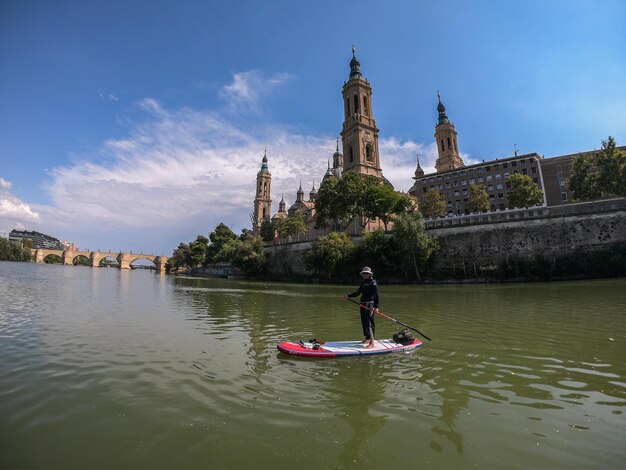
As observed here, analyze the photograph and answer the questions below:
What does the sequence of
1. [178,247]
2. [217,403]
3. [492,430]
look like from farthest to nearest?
[178,247] < [217,403] < [492,430]

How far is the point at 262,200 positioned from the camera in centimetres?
13700

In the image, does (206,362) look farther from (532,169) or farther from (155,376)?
(532,169)

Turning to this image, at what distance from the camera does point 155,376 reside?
25.7ft

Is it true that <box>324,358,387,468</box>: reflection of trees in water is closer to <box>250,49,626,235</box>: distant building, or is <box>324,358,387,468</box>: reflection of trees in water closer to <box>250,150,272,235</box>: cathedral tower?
<box>250,49,626,235</box>: distant building

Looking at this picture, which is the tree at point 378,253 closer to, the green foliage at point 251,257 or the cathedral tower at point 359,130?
the cathedral tower at point 359,130

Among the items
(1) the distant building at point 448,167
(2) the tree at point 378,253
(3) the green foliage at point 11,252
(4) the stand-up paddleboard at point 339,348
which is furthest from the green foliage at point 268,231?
(3) the green foliage at point 11,252

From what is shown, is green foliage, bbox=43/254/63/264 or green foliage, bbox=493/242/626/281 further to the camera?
green foliage, bbox=43/254/63/264

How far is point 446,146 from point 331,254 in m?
71.4

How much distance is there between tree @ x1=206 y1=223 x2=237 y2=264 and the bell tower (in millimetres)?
53009

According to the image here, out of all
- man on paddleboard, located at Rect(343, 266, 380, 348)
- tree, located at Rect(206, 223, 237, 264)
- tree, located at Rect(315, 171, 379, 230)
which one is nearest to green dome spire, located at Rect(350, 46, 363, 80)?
tree, located at Rect(315, 171, 379, 230)

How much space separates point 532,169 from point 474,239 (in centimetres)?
4921

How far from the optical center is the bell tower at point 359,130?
7569 cm

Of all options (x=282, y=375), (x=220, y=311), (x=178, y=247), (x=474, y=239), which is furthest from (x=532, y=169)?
(x=178, y=247)

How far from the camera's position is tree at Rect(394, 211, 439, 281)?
47219mm
